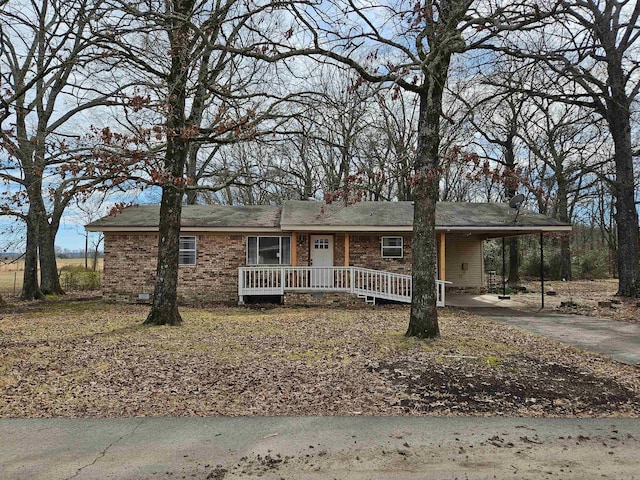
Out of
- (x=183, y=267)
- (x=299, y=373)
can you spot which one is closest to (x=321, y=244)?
(x=183, y=267)

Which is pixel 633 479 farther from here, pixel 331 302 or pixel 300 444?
pixel 331 302

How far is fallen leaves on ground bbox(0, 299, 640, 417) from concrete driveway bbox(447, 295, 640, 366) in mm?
645

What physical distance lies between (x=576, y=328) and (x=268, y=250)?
33.1ft

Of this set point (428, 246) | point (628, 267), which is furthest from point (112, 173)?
point (628, 267)

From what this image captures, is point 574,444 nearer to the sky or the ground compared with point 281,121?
nearer to the ground

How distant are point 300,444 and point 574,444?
239 centimetres

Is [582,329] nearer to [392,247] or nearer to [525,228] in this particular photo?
[525,228]

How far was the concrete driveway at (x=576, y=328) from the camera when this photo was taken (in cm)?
824

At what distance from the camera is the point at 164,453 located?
3830mm

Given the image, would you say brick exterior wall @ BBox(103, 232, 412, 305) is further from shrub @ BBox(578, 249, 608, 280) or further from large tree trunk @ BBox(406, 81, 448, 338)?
shrub @ BBox(578, 249, 608, 280)

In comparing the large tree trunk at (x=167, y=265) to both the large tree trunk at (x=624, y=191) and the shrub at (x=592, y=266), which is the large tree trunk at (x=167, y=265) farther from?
the shrub at (x=592, y=266)

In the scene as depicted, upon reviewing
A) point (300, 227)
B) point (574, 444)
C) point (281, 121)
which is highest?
point (281, 121)

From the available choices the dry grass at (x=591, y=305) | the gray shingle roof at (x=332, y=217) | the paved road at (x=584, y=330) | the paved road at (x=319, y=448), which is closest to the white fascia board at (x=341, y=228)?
the gray shingle roof at (x=332, y=217)

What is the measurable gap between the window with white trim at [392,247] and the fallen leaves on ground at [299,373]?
705 centimetres
